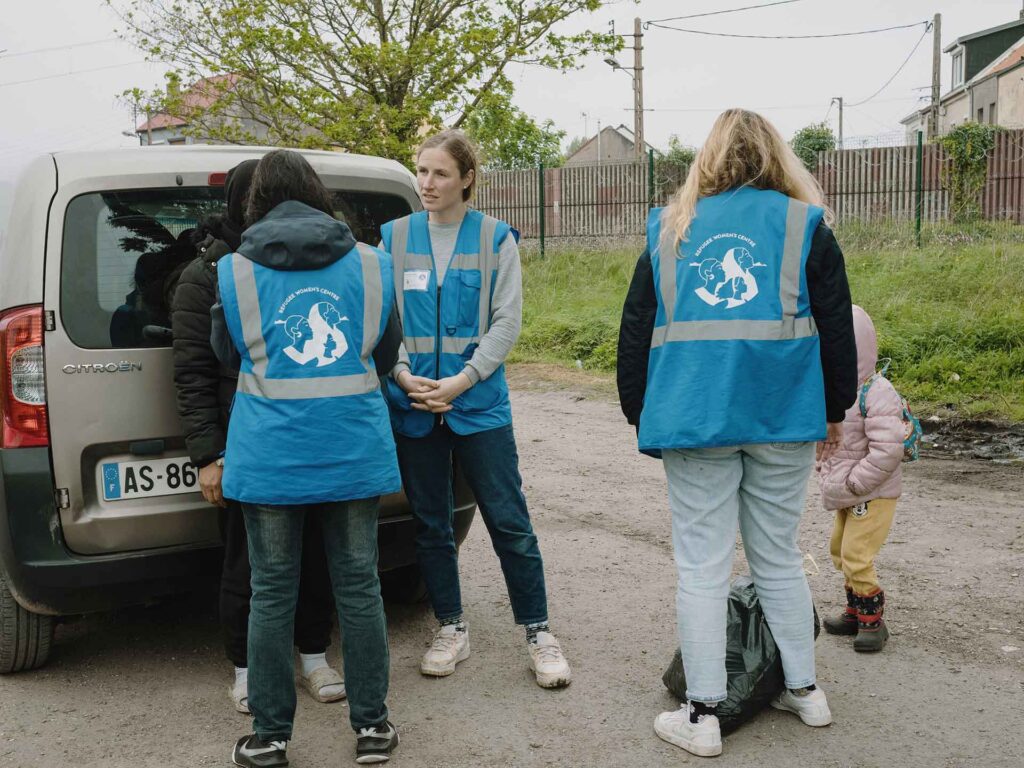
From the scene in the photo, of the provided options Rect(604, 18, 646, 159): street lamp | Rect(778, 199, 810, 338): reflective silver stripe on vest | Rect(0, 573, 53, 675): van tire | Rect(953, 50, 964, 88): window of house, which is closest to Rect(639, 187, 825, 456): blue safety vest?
Rect(778, 199, 810, 338): reflective silver stripe on vest

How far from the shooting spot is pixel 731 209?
3088 mm

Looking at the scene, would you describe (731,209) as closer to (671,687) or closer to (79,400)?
(671,687)

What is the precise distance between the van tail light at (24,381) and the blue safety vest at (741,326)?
6.72ft

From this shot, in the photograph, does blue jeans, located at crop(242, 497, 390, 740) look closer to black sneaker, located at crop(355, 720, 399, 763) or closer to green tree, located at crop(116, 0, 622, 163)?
black sneaker, located at crop(355, 720, 399, 763)

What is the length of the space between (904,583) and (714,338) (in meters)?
2.23

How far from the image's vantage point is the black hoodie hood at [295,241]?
2.99 meters

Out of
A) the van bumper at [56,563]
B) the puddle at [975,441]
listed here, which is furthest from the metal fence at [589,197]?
the van bumper at [56,563]

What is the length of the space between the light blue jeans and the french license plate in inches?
65.5

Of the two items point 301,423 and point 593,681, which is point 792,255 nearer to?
point 301,423

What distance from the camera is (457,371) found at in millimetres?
3695

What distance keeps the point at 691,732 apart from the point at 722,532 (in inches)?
24.4

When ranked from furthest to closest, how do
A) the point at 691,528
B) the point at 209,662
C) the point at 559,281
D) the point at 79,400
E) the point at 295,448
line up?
1. the point at 559,281
2. the point at 209,662
3. the point at 79,400
4. the point at 691,528
5. the point at 295,448

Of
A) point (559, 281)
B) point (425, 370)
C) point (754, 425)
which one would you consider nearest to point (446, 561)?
point (425, 370)

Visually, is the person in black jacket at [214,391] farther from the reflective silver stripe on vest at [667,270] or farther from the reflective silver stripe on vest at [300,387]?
the reflective silver stripe on vest at [667,270]
